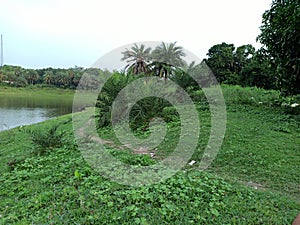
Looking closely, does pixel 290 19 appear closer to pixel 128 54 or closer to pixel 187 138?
pixel 187 138

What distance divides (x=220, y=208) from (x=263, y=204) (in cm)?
56

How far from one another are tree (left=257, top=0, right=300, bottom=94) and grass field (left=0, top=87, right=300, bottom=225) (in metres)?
2.17

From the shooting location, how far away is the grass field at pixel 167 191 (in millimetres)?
2486

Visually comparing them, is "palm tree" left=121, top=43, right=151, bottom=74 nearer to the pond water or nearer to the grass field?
the pond water

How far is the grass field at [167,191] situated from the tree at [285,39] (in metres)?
2.17

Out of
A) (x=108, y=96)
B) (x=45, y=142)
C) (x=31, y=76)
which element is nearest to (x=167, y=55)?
(x=108, y=96)

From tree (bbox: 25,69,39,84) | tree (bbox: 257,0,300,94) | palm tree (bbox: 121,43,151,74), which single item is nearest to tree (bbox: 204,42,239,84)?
palm tree (bbox: 121,43,151,74)

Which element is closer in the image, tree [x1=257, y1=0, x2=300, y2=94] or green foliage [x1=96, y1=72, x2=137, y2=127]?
tree [x1=257, y1=0, x2=300, y2=94]

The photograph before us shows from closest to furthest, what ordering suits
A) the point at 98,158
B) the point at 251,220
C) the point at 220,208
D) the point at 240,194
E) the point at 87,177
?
1. the point at 251,220
2. the point at 220,208
3. the point at 240,194
4. the point at 87,177
5. the point at 98,158

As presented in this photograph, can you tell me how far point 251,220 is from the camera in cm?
243

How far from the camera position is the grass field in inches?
97.9

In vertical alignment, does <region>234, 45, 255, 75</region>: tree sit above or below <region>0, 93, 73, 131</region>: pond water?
above

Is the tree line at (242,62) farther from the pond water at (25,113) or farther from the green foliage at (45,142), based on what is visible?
the pond water at (25,113)

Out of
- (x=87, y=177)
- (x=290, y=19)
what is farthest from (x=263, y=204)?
(x=290, y=19)
